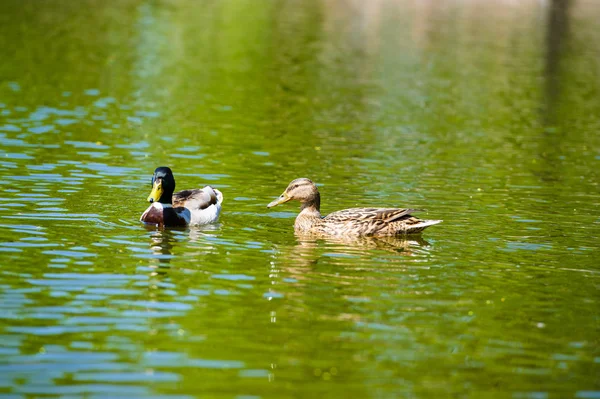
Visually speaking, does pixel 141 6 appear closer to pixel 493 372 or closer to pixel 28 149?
pixel 28 149

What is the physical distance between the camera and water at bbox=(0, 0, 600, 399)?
11086 millimetres

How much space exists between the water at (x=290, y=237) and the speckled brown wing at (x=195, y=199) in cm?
44

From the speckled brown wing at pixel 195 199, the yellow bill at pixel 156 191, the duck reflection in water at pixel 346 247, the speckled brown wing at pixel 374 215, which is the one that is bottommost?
the duck reflection in water at pixel 346 247

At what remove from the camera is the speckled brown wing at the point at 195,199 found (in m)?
18.5

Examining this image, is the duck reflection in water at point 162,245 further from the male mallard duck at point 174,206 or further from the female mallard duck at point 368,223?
the female mallard duck at point 368,223

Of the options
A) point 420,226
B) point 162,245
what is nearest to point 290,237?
point 420,226

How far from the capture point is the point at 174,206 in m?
18.6

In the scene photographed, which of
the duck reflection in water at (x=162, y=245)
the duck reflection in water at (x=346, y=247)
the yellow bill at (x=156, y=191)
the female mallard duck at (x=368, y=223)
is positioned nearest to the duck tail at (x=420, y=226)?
the female mallard duck at (x=368, y=223)

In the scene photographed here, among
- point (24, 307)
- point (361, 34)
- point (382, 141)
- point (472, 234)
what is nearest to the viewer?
point (24, 307)

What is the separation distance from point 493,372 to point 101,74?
32.4m

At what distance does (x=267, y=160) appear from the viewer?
85.0 feet

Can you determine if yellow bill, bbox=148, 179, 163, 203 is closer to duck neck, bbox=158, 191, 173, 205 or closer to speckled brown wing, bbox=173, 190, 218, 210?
duck neck, bbox=158, 191, 173, 205

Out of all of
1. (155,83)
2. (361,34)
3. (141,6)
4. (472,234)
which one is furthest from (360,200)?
(141,6)

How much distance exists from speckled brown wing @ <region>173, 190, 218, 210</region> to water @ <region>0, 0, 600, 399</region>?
44 centimetres
